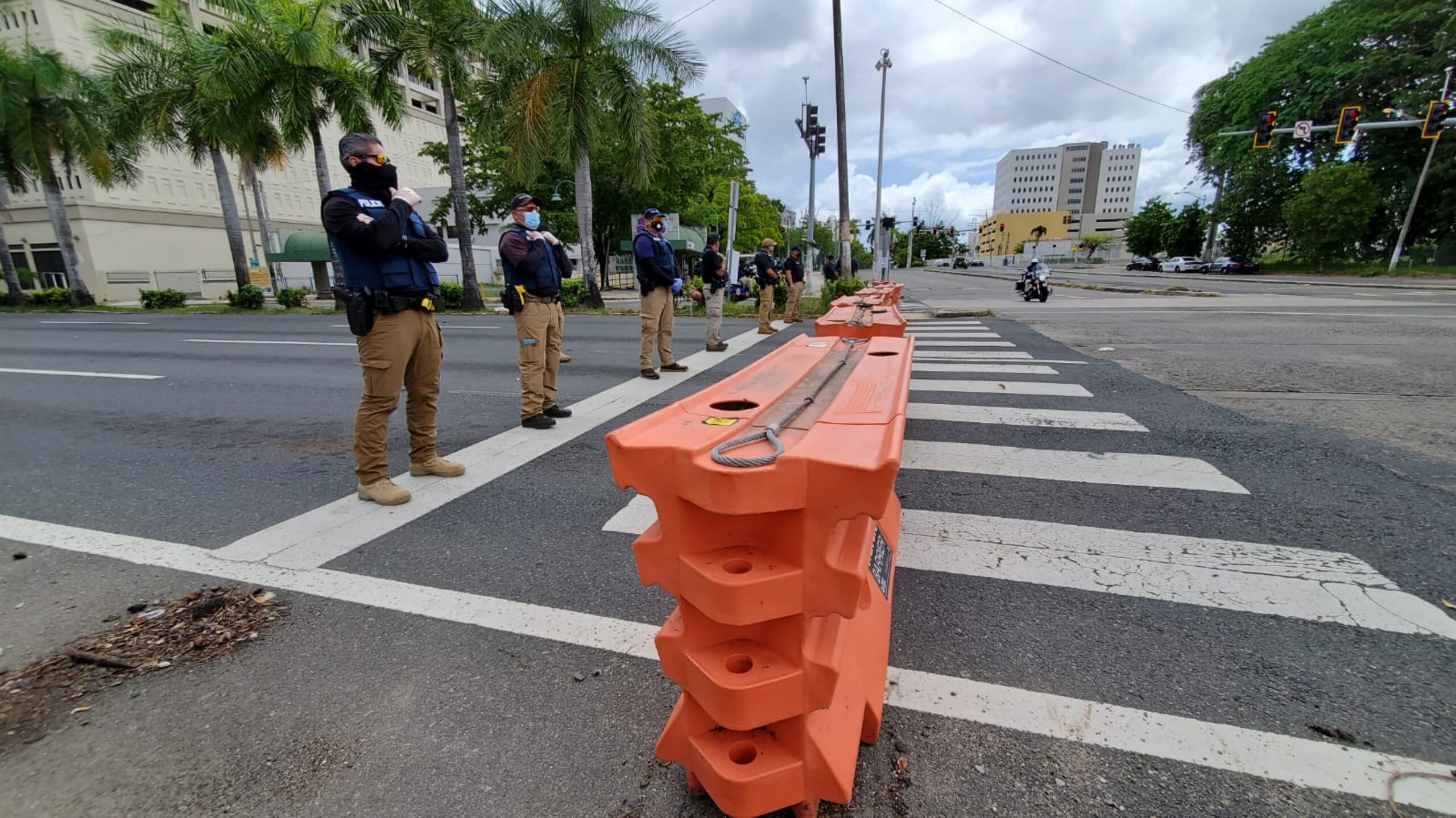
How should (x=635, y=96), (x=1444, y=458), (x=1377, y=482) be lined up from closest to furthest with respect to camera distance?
(x=1377, y=482)
(x=1444, y=458)
(x=635, y=96)

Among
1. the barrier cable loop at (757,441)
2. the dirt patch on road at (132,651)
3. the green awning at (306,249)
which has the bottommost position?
the dirt patch on road at (132,651)

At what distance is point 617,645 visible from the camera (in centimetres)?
234

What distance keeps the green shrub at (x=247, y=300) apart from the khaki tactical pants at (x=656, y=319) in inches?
872

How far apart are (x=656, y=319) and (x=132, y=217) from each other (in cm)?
4747

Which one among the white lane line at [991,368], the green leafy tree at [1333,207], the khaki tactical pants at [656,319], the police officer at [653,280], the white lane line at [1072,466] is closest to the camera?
the white lane line at [1072,466]

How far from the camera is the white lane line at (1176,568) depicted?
248 cm

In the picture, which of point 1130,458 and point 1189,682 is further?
point 1130,458

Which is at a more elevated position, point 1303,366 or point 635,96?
point 635,96

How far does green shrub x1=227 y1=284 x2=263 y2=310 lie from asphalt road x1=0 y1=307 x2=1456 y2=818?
2043 cm

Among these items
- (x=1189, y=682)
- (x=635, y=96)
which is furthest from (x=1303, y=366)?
(x=635, y=96)

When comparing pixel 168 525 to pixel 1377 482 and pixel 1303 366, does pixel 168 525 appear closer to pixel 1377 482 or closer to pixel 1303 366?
pixel 1377 482

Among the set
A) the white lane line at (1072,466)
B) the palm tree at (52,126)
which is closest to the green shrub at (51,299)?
the palm tree at (52,126)

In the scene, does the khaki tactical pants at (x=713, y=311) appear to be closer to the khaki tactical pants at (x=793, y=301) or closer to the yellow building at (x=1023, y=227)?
the khaki tactical pants at (x=793, y=301)

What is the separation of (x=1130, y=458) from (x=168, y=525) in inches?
247
